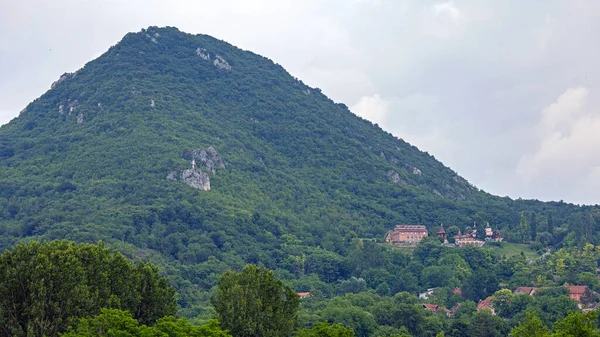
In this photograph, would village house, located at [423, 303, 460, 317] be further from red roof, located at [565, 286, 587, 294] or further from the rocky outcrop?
the rocky outcrop

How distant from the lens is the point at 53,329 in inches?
2297

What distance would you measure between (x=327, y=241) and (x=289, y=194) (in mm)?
21847

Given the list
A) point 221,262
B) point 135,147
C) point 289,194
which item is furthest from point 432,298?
point 135,147

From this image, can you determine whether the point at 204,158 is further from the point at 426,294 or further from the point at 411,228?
the point at 426,294

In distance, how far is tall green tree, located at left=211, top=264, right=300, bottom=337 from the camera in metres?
66.3

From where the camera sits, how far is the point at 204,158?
173500mm

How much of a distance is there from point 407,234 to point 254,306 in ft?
350

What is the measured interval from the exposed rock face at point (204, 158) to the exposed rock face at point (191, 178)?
5162 millimetres

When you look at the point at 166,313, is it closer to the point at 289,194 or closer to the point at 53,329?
the point at 53,329

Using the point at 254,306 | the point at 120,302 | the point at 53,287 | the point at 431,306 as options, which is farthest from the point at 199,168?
the point at 53,287

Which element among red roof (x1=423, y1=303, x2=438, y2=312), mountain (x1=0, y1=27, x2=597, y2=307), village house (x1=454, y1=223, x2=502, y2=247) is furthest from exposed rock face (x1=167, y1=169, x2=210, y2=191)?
red roof (x1=423, y1=303, x2=438, y2=312)

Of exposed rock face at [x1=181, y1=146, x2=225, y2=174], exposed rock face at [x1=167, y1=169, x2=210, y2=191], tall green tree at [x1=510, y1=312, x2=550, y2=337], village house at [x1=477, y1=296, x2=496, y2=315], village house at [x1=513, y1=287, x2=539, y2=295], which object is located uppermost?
exposed rock face at [x1=181, y1=146, x2=225, y2=174]

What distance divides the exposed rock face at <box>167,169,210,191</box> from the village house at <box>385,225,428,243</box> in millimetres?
35164

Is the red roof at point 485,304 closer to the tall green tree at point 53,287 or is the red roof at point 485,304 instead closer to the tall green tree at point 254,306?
the tall green tree at point 254,306
